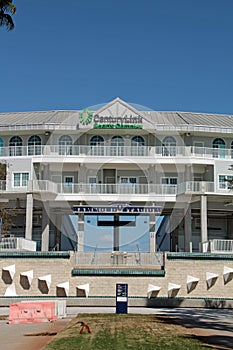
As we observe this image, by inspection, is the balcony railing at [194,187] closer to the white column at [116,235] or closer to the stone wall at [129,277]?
the white column at [116,235]

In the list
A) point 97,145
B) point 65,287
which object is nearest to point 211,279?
point 65,287

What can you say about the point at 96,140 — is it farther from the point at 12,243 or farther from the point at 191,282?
the point at 191,282

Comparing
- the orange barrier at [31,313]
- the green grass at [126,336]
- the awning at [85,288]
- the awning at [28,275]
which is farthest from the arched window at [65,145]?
the green grass at [126,336]

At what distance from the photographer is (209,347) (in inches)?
520

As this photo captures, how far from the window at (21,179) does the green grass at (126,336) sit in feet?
69.4

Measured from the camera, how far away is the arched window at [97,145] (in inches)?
1618

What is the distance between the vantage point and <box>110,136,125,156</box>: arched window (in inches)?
1614

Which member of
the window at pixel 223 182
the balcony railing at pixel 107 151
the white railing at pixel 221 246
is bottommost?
the white railing at pixel 221 246

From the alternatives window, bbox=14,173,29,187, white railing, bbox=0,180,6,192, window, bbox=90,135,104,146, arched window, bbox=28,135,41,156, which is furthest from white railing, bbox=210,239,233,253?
white railing, bbox=0,180,6,192

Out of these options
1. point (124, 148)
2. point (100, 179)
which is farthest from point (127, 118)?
point (100, 179)

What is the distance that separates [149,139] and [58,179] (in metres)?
7.82

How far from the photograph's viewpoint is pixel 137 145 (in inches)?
1646

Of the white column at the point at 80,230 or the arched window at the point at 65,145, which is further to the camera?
the arched window at the point at 65,145

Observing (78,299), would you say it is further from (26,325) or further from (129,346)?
(129,346)
